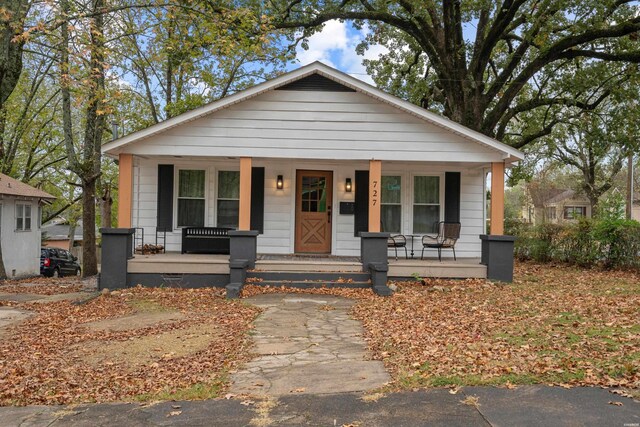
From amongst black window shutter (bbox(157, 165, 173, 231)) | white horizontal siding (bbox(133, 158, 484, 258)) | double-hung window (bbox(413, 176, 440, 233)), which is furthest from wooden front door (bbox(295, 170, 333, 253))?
black window shutter (bbox(157, 165, 173, 231))

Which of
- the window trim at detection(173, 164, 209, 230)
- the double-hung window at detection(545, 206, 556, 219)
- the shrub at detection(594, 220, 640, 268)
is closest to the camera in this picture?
the window trim at detection(173, 164, 209, 230)

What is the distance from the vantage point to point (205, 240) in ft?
38.9

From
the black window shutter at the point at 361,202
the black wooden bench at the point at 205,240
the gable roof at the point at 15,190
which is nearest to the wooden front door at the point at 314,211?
the black window shutter at the point at 361,202

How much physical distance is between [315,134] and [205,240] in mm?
3811

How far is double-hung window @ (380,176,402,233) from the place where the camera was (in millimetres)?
12641

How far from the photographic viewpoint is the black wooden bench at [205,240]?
38.8ft

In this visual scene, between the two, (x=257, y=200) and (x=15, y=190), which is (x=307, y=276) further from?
(x=15, y=190)

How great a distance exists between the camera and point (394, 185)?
12688 millimetres

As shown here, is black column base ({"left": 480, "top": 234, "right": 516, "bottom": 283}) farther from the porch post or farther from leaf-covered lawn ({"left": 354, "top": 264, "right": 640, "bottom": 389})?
leaf-covered lawn ({"left": 354, "top": 264, "right": 640, "bottom": 389})

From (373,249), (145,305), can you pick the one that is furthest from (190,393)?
(373,249)

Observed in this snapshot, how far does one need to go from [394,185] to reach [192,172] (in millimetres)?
5257

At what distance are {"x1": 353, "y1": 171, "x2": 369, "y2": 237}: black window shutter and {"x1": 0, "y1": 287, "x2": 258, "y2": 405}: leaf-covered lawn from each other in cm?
466

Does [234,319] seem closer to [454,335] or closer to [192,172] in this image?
[454,335]

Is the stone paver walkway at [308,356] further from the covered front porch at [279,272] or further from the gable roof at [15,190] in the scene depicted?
the gable roof at [15,190]
